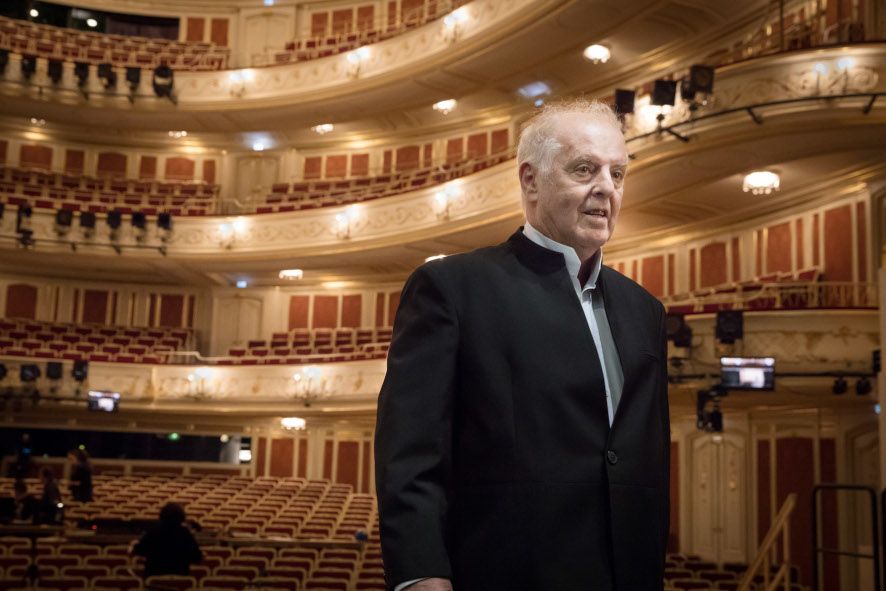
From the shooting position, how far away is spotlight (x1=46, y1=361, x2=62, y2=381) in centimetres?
1877

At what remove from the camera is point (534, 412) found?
5.36ft

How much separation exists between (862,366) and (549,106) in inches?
408

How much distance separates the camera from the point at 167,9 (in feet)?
81.2

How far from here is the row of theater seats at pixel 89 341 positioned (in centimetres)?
1983

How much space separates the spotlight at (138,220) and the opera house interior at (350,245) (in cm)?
5

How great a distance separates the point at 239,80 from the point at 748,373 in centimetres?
1427

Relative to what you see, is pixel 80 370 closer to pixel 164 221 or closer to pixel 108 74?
Result: pixel 164 221

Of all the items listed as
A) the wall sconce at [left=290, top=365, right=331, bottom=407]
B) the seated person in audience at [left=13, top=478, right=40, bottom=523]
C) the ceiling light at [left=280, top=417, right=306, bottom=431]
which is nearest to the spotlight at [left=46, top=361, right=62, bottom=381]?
the wall sconce at [left=290, top=365, right=331, bottom=407]

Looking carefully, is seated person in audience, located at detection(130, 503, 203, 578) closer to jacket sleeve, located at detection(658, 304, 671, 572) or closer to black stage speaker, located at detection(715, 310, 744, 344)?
jacket sleeve, located at detection(658, 304, 671, 572)

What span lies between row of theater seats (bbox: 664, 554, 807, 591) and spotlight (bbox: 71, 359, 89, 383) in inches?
474

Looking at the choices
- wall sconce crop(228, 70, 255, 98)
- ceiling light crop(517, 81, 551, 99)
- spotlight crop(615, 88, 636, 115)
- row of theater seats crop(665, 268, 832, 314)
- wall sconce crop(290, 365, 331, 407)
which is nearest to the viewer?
spotlight crop(615, 88, 636, 115)

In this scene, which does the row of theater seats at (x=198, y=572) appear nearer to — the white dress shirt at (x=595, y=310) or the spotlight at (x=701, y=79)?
the white dress shirt at (x=595, y=310)

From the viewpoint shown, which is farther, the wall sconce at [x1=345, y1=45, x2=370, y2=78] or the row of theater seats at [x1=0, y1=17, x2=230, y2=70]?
the row of theater seats at [x1=0, y1=17, x2=230, y2=70]

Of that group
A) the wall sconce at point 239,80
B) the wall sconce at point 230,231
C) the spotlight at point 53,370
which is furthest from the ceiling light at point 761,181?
the spotlight at point 53,370
